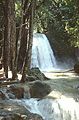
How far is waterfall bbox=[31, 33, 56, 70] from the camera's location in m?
23.2

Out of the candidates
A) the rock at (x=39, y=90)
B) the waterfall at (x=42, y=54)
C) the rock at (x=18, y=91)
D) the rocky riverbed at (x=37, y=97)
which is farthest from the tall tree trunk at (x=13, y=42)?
the waterfall at (x=42, y=54)

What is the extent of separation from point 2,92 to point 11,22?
11.4 feet

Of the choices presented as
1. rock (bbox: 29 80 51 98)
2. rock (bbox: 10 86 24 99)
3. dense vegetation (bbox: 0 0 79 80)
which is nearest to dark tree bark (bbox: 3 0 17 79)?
dense vegetation (bbox: 0 0 79 80)

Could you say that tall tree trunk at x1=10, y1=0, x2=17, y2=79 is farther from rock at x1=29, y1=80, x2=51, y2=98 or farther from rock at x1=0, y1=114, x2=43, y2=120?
rock at x1=0, y1=114, x2=43, y2=120

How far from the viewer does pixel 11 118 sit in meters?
7.93

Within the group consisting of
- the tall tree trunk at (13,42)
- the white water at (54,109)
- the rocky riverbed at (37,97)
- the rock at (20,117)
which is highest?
the tall tree trunk at (13,42)

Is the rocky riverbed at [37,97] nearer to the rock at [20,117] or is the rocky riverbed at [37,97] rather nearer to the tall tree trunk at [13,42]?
the tall tree trunk at [13,42]

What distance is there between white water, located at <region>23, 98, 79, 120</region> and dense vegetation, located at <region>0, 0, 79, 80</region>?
6.78 feet

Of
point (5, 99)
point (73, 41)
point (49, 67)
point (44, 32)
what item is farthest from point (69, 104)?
point (44, 32)

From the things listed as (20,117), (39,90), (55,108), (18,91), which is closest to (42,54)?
(39,90)

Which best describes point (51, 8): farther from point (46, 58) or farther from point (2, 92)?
point (2, 92)

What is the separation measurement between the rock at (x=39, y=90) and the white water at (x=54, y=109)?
619 millimetres

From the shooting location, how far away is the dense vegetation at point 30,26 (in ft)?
43.7

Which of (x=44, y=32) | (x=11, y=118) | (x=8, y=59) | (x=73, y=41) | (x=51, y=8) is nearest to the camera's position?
(x=11, y=118)
